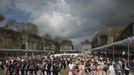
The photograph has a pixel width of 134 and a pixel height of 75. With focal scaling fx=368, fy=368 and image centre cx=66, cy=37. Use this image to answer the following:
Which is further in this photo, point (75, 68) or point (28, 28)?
point (28, 28)

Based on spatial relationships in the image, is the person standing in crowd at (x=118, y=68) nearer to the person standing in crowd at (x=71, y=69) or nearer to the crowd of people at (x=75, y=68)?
the crowd of people at (x=75, y=68)

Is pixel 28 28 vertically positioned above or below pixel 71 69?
above

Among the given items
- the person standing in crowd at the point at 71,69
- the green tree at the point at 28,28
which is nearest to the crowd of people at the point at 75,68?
the person standing in crowd at the point at 71,69

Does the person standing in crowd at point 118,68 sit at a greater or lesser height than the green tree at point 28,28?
lesser

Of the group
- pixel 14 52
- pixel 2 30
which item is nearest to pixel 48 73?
pixel 14 52

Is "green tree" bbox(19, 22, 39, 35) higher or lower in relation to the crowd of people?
higher

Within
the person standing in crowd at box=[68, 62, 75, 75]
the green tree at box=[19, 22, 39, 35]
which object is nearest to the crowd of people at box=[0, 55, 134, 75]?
the person standing in crowd at box=[68, 62, 75, 75]

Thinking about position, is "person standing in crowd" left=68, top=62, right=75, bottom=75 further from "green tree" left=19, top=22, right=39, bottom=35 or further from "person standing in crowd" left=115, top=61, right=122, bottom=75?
"green tree" left=19, top=22, right=39, bottom=35

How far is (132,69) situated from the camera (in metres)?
36.0

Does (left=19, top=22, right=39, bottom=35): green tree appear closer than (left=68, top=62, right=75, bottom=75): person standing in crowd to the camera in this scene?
No

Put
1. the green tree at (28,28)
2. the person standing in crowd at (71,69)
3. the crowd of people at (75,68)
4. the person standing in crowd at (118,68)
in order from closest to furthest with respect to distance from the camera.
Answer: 1. the person standing in crowd at (71,69)
2. the crowd of people at (75,68)
3. the person standing in crowd at (118,68)
4. the green tree at (28,28)

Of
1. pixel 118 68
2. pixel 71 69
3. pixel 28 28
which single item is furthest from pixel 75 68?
pixel 28 28

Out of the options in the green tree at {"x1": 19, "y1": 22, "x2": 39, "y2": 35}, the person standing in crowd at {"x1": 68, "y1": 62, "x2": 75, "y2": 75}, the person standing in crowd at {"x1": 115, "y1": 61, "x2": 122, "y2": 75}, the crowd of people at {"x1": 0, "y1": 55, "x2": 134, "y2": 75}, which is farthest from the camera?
the green tree at {"x1": 19, "y1": 22, "x2": 39, "y2": 35}

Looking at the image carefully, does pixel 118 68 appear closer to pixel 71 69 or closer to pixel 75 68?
pixel 75 68
